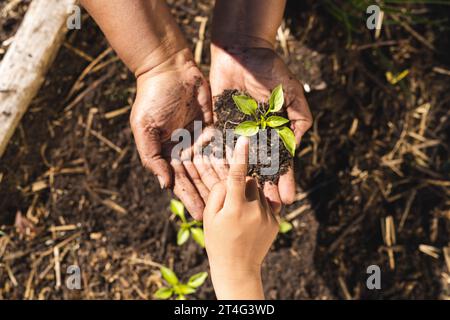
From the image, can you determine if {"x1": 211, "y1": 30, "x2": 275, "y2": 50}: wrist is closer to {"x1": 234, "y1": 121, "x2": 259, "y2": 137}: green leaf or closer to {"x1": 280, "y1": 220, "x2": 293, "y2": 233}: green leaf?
{"x1": 234, "y1": 121, "x2": 259, "y2": 137}: green leaf

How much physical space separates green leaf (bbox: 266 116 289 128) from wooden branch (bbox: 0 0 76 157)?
1102 mm

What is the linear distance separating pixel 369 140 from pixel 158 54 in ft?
3.74

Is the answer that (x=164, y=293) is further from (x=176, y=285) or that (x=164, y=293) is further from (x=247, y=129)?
(x=247, y=129)

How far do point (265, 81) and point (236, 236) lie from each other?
687mm

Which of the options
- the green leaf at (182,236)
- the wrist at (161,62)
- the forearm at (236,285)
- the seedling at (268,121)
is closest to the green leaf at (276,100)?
the seedling at (268,121)

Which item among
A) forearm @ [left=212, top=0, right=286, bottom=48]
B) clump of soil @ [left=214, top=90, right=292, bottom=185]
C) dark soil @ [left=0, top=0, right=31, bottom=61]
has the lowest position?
clump of soil @ [left=214, top=90, right=292, bottom=185]

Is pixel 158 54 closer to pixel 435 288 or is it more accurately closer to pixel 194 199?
pixel 194 199

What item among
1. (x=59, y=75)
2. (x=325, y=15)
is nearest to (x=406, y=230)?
(x=325, y=15)

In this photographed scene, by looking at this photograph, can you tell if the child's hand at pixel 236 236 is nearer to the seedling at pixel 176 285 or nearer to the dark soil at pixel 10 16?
the seedling at pixel 176 285

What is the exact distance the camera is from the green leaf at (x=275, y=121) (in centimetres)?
189

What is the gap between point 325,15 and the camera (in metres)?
2.52

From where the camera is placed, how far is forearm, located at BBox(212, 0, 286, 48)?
6.83 ft

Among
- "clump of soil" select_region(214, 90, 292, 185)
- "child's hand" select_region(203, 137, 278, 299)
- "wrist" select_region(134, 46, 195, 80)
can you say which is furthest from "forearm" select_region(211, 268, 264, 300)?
"wrist" select_region(134, 46, 195, 80)

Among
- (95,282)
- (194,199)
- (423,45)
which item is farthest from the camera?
(423,45)
